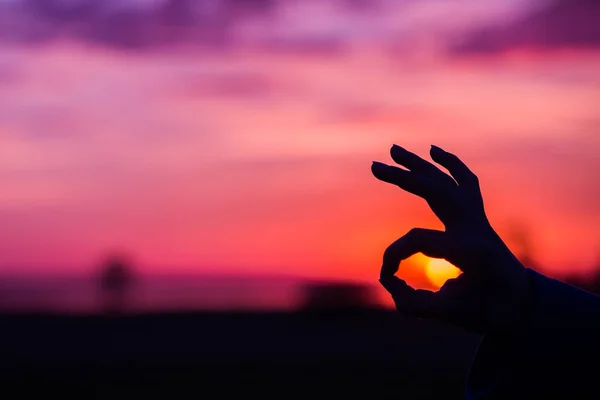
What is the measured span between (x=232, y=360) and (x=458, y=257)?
2210 cm

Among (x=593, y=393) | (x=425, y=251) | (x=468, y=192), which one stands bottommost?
(x=593, y=393)

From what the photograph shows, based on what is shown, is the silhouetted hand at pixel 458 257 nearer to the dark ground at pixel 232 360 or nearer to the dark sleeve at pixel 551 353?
the dark sleeve at pixel 551 353

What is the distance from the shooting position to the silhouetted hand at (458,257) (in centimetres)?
177

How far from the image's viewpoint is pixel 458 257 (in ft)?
Answer: 5.76

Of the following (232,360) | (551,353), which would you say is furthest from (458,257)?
(232,360)

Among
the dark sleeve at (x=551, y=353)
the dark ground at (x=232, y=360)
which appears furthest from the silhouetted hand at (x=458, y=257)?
the dark ground at (x=232, y=360)

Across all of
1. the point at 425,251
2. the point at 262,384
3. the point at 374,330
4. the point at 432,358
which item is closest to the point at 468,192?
the point at 425,251

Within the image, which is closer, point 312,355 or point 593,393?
point 593,393

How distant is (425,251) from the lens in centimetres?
179

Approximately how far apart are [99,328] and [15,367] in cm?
1794

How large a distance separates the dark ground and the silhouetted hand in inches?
573

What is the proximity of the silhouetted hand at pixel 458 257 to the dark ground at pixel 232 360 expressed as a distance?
14557mm

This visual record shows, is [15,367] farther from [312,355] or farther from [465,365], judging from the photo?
[465,365]

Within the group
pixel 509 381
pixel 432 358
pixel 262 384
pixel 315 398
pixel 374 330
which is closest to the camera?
pixel 509 381
